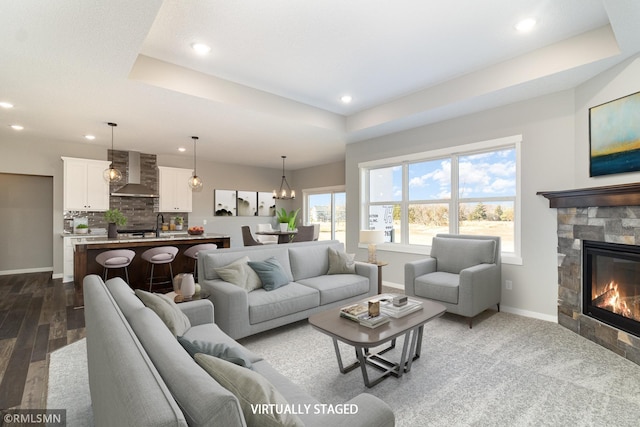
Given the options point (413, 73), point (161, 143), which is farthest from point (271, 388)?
point (161, 143)

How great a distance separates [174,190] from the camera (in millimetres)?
7133

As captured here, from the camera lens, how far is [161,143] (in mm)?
5965

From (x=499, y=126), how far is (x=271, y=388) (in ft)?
14.1

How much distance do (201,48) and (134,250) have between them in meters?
3.28

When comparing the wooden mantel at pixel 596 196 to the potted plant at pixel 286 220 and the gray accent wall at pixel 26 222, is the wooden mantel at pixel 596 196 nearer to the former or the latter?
the potted plant at pixel 286 220

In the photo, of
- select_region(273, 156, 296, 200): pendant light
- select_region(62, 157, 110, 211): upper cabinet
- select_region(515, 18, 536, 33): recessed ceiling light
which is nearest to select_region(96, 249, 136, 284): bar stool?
select_region(62, 157, 110, 211): upper cabinet

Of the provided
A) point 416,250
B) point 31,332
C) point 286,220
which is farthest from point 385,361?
point 286,220

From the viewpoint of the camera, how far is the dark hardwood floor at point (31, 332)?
2182mm

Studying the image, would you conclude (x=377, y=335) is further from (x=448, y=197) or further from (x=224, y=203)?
(x=224, y=203)

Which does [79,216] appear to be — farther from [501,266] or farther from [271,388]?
[501,266]

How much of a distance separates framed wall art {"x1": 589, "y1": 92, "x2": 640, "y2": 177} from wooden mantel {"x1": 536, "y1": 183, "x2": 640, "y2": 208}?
271 mm

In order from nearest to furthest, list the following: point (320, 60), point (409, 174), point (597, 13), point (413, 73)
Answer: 1. point (597, 13)
2. point (320, 60)
3. point (413, 73)
4. point (409, 174)

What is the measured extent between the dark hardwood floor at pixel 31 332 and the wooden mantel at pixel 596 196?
483 cm

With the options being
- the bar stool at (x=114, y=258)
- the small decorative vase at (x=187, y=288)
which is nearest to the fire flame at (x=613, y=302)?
the small decorative vase at (x=187, y=288)
